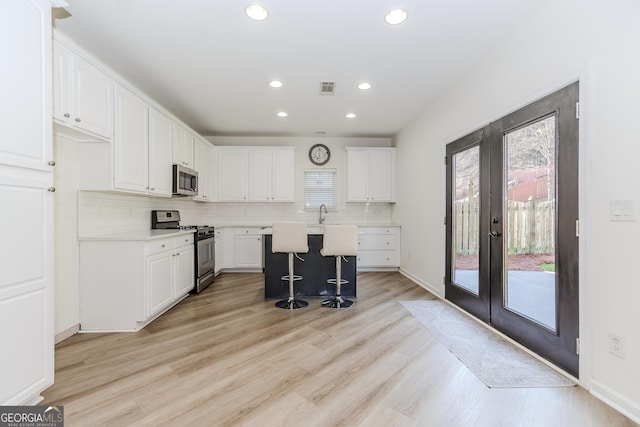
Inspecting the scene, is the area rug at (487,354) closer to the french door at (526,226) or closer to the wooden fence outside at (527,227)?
the french door at (526,226)

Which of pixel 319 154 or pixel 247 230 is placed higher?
pixel 319 154

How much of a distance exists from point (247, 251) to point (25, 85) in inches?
159

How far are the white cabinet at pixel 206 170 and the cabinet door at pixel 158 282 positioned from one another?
1.82 metres

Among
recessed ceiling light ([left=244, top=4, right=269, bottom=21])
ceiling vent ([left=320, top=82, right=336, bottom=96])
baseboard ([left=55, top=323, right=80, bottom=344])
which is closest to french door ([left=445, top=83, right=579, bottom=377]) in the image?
ceiling vent ([left=320, top=82, right=336, bottom=96])

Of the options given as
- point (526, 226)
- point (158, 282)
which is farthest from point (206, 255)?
point (526, 226)

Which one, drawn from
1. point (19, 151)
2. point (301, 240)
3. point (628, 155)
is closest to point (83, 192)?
point (19, 151)

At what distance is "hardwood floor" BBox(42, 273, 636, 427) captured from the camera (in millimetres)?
1679

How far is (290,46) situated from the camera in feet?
9.10

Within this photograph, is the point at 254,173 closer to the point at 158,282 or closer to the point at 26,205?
the point at 158,282

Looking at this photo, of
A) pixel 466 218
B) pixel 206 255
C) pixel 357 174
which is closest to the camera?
pixel 466 218

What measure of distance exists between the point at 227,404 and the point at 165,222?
10.4ft

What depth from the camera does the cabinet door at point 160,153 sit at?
11.5 ft

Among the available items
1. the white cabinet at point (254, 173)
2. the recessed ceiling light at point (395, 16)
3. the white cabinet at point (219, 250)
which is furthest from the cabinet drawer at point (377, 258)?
the recessed ceiling light at point (395, 16)

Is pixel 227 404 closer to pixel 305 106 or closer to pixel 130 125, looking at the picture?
pixel 130 125
